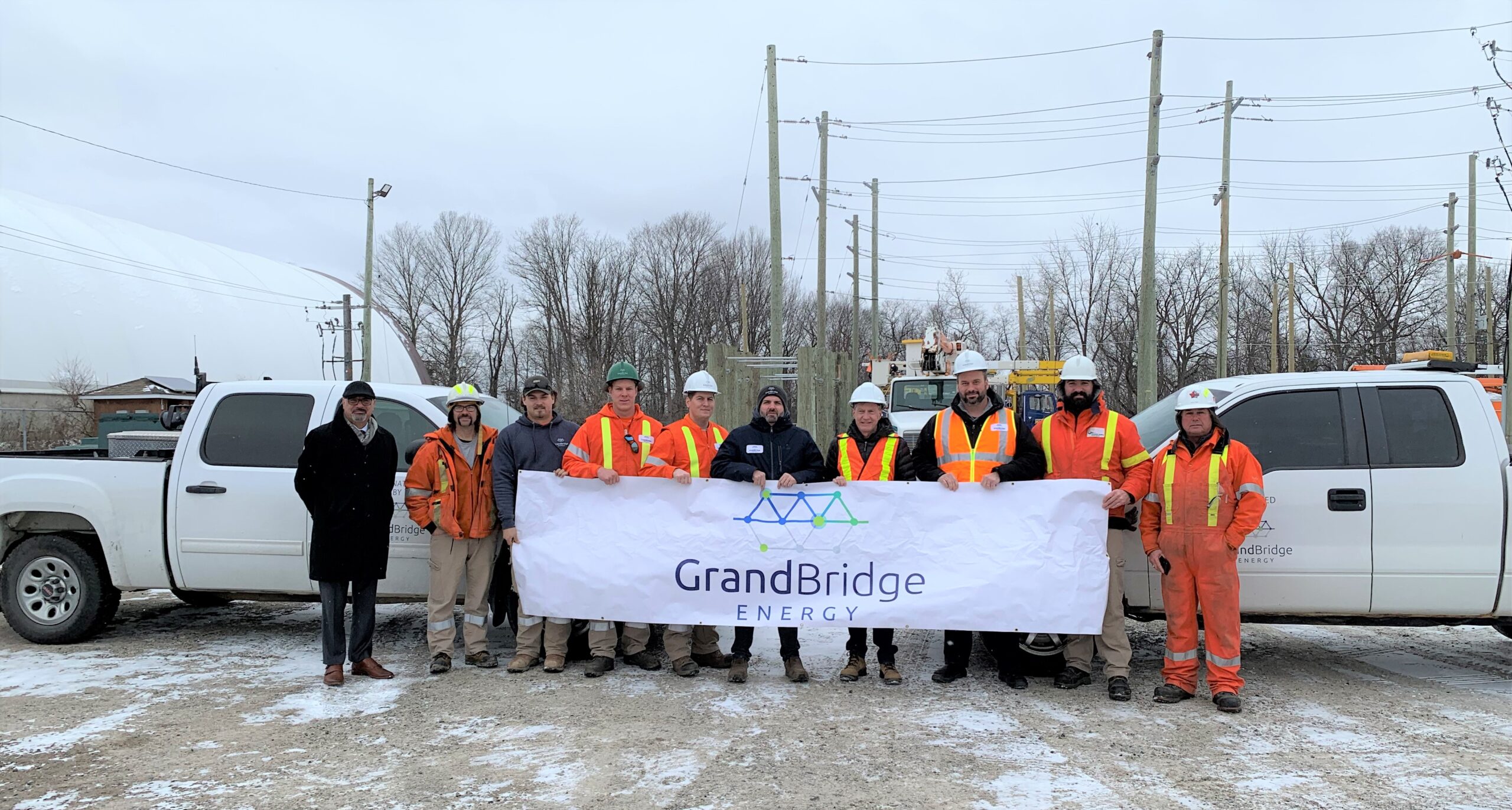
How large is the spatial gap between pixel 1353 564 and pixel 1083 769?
2531mm

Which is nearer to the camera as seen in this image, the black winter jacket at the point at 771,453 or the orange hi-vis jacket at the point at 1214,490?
the orange hi-vis jacket at the point at 1214,490

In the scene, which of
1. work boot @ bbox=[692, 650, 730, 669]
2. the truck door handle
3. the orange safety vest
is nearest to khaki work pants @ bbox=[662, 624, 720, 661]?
work boot @ bbox=[692, 650, 730, 669]

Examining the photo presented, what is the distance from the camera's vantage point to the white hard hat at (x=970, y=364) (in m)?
5.98

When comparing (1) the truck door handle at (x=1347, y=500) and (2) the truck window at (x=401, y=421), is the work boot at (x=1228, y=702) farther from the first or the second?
(2) the truck window at (x=401, y=421)

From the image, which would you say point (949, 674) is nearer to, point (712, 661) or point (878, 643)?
point (878, 643)

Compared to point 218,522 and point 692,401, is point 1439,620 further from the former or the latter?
point 218,522

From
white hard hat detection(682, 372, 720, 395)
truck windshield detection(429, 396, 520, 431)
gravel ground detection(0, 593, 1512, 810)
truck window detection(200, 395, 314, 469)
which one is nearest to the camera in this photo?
gravel ground detection(0, 593, 1512, 810)

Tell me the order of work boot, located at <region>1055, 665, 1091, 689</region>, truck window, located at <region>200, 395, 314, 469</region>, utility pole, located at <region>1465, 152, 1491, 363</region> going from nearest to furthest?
work boot, located at <region>1055, 665, 1091, 689</region> → truck window, located at <region>200, 395, 314, 469</region> → utility pole, located at <region>1465, 152, 1491, 363</region>

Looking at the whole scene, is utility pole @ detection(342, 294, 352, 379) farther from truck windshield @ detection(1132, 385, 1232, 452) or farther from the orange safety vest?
truck windshield @ detection(1132, 385, 1232, 452)

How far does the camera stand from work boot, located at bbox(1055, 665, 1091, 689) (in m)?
6.01

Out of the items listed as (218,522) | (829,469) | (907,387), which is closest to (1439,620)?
(829,469)

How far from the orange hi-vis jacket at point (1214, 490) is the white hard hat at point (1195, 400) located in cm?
17

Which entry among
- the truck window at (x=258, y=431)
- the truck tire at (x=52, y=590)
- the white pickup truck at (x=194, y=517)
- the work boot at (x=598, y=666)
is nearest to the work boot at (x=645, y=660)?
the work boot at (x=598, y=666)

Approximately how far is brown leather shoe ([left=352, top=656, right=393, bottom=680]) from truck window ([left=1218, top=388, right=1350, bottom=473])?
5427 mm
